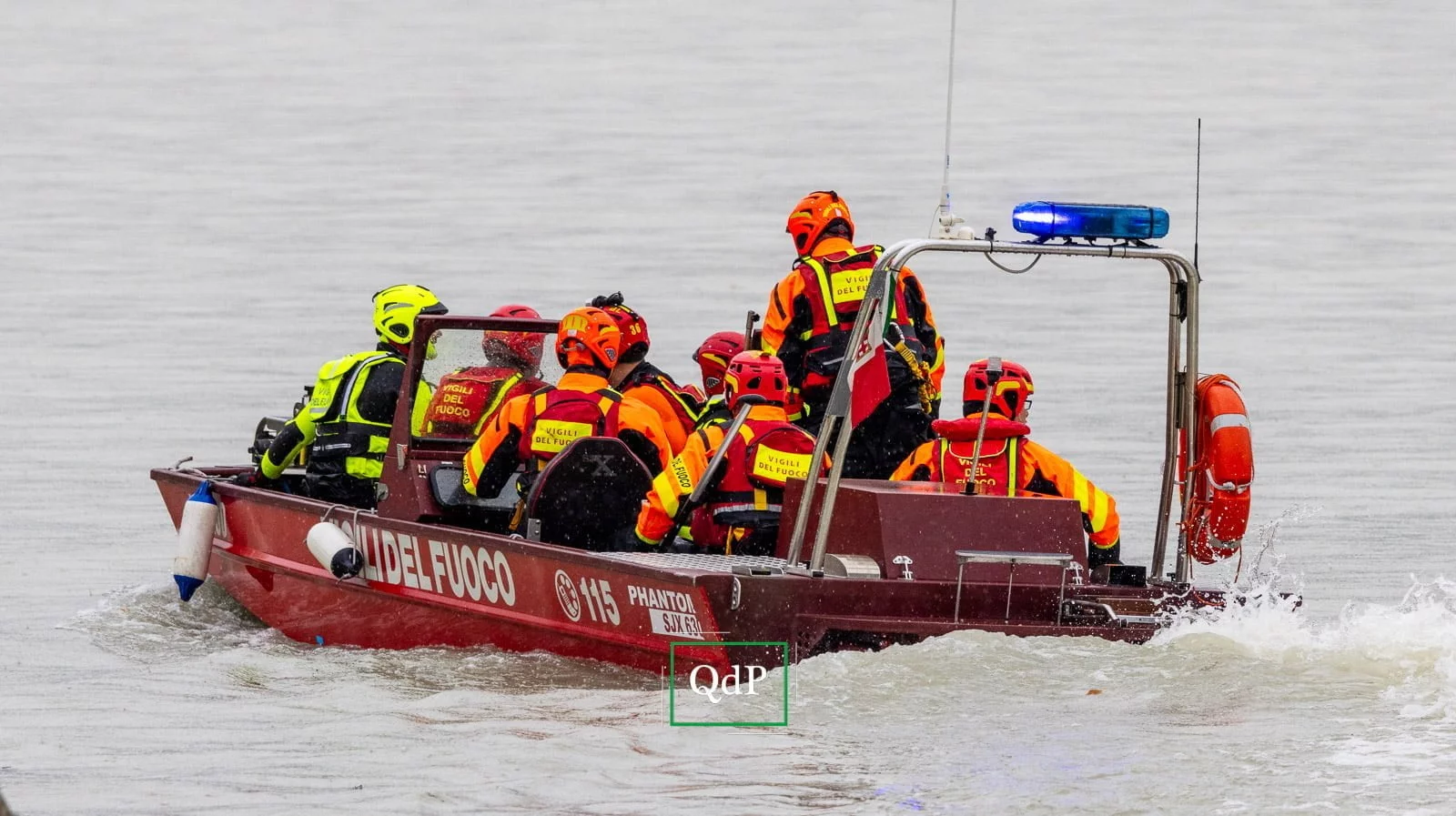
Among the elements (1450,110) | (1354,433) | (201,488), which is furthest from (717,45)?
(201,488)

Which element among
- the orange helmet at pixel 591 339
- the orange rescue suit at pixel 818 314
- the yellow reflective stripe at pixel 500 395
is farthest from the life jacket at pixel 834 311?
the yellow reflective stripe at pixel 500 395

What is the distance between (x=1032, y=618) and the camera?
28.5 feet

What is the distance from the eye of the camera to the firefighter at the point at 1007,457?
30.1ft

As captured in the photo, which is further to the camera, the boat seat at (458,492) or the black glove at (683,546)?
the boat seat at (458,492)

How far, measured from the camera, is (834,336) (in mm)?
10469

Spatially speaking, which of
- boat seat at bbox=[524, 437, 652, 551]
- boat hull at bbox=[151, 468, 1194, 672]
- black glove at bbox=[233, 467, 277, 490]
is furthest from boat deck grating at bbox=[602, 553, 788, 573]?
black glove at bbox=[233, 467, 277, 490]

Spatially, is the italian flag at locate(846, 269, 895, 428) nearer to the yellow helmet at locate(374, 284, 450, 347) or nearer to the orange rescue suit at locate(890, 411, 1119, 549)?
the orange rescue suit at locate(890, 411, 1119, 549)

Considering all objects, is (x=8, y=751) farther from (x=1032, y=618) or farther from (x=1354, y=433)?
(x=1354, y=433)

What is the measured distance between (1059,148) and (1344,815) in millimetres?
25804

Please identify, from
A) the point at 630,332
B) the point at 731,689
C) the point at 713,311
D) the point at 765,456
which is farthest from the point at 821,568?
the point at 713,311

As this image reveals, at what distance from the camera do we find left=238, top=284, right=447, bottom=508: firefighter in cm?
1094

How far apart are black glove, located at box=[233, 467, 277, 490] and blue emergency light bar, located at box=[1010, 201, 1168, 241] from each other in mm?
4557

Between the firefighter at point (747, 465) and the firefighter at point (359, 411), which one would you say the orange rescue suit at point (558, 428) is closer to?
the firefighter at point (747, 465)

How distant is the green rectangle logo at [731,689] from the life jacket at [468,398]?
2.31 metres
